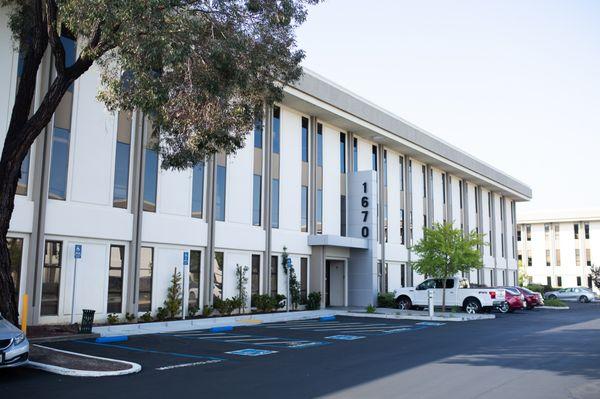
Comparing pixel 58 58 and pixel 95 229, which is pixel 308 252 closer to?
pixel 95 229

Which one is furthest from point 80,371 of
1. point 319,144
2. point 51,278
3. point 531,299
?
point 531,299

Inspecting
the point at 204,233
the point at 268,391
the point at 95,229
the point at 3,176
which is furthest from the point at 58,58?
the point at 204,233

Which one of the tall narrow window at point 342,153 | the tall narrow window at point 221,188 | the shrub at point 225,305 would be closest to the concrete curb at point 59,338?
the shrub at point 225,305

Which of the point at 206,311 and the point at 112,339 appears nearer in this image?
the point at 112,339

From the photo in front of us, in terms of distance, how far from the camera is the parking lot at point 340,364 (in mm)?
9789

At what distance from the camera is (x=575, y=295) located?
53594 millimetres

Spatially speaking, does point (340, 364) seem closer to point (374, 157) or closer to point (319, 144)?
point (319, 144)

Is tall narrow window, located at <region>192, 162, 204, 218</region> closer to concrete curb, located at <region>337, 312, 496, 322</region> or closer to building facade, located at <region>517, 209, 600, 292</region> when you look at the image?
concrete curb, located at <region>337, 312, 496, 322</region>

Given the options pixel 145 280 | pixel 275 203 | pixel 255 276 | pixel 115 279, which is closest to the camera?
pixel 115 279

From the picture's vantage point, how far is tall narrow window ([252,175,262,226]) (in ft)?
88.2

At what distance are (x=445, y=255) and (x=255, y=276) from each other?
9.63 meters

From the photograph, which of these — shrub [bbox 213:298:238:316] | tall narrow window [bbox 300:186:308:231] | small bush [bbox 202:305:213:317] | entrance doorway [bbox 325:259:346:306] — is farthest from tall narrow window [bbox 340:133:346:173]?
small bush [bbox 202:305:213:317]

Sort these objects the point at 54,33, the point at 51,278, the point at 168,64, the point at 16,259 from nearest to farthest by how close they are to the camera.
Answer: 1. the point at 168,64
2. the point at 54,33
3. the point at 16,259
4. the point at 51,278

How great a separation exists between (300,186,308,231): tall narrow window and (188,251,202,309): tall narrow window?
7.23 meters
